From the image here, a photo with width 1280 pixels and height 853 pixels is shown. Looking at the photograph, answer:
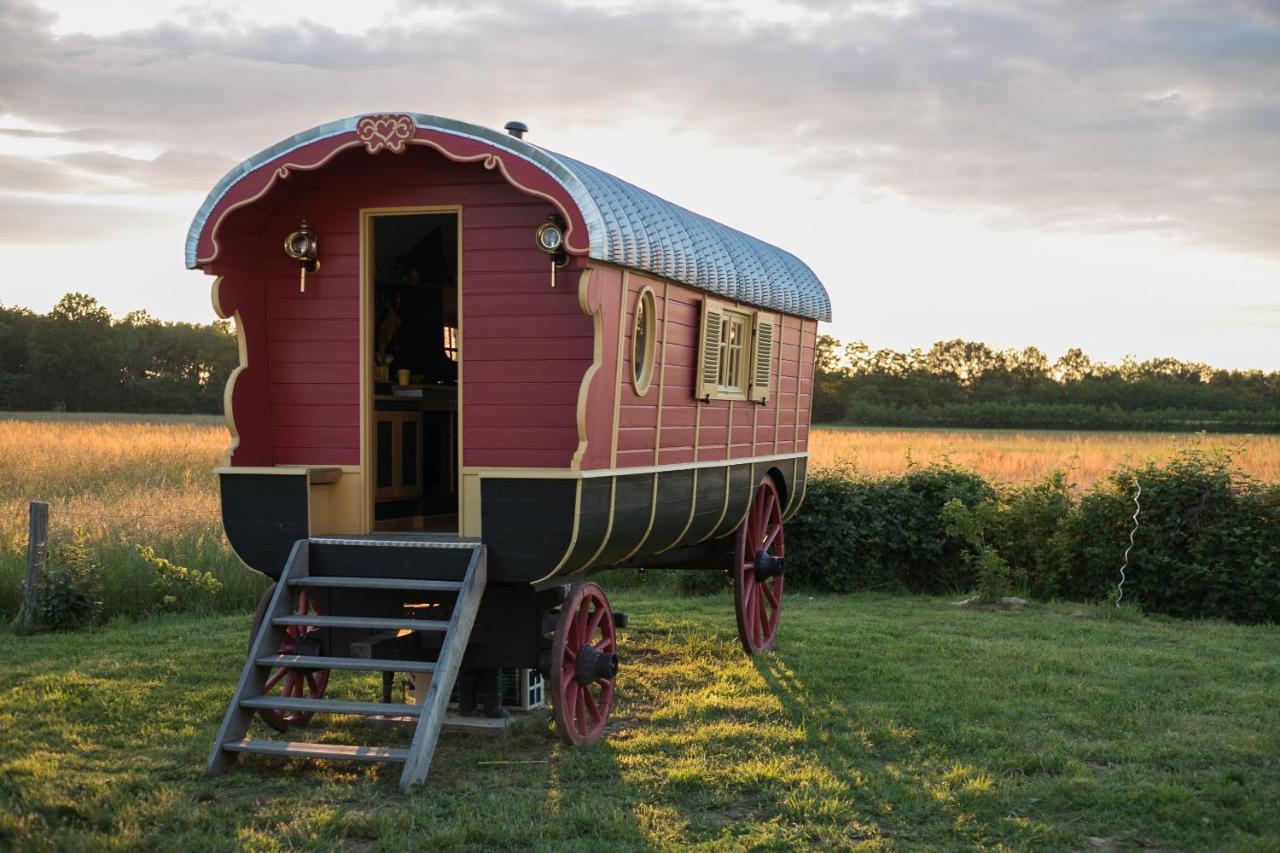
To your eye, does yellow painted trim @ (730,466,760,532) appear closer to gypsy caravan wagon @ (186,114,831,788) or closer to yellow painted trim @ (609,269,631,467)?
gypsy caravan wagon @ (186,114,831,788)

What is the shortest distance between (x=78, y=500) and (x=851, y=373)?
4247 centimetres

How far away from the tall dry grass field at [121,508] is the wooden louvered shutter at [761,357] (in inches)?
217

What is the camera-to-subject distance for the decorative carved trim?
6895 millimetres

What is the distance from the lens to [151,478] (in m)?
20.0

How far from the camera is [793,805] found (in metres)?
6.10

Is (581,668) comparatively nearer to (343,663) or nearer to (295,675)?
(343,663)

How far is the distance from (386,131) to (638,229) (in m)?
1.50

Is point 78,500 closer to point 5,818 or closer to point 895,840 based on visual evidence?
point 5,818

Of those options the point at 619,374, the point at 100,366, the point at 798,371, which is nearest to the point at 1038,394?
the point at 100,366

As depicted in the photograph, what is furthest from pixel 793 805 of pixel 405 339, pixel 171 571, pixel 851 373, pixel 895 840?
pixel 851 373

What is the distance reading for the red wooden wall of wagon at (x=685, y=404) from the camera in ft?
24.7

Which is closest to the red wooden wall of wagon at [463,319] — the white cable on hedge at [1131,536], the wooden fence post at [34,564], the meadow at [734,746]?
the meadow at [734,746]

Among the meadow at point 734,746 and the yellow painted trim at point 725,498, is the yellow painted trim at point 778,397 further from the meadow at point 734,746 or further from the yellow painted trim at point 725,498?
→ the meadow at point 734,746

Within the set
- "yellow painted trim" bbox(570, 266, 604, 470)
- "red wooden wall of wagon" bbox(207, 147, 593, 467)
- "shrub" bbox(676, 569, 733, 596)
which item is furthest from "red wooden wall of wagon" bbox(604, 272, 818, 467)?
"shrub" bbox(676, 569, 733, 596)
